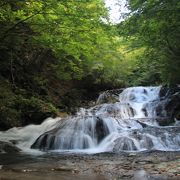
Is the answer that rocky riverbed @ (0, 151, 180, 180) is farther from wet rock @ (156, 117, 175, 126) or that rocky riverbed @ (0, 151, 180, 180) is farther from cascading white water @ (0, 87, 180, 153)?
wet rock @ (156, 117, 175, 126)

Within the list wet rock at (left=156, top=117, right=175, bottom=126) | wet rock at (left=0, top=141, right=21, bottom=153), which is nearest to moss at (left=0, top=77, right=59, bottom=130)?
wet rock at (left=0, top=141, right=21, bottom=153)

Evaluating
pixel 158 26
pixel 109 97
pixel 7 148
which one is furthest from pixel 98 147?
pixel 109 97

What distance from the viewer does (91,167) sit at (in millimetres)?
A: 7531

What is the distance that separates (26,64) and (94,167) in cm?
1185

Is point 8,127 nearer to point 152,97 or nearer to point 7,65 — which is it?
point 7,65

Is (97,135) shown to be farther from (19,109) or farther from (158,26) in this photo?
(158,26)

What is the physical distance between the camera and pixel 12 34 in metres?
11.2

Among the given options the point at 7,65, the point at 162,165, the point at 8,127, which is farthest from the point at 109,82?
the point at 162,165

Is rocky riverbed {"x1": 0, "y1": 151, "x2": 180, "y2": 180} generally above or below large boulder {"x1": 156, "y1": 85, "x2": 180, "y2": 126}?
below

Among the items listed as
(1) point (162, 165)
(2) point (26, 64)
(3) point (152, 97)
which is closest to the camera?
(1) point (162, 165)

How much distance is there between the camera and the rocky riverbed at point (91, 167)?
6.32m

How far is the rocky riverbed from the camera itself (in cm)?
632

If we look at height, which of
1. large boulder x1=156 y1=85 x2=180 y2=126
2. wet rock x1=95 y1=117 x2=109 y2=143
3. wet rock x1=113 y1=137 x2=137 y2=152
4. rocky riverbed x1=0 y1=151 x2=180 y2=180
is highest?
large boulder x1=156 y1=85 x2=180 y2=126

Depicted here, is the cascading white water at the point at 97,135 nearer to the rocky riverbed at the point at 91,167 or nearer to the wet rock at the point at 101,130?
the wet rock at the point at 101,130
